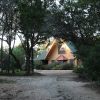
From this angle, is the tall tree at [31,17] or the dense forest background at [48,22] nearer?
the dense forest background at [48,22]

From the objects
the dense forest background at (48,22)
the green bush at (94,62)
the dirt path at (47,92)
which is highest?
the dense forest background at (48,22)

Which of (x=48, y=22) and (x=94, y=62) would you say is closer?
(x=94, y=62)

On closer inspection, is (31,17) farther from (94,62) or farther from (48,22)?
(94,62)

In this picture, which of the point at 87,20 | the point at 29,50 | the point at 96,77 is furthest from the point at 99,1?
the point at 29,50

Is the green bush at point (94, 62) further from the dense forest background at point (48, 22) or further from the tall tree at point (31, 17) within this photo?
the tall tree at point (31, 17)

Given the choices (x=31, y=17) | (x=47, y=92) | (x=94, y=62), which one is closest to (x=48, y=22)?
(x=31, y=17)

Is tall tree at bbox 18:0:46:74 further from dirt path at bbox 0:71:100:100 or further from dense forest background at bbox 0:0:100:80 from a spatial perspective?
dirt path at bbox 0:71:100:100

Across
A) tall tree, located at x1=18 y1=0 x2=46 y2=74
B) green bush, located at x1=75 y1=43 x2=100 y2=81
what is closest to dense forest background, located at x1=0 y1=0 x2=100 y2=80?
tall tree, located at x1=18 y1=0 x2=46 y2=74

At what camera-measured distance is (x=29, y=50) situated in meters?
47.9

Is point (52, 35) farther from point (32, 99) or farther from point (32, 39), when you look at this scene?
point (32, 99)

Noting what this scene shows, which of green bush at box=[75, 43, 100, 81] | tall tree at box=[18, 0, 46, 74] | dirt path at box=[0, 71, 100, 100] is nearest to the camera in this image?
dirt path at box=[0, 71, 100, 100]

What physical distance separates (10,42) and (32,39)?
122 inches

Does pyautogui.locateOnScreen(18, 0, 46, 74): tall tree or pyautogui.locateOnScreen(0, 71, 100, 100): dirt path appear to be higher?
pyautogui.locateOnScreen(18, 0, 46, 74): tall tree

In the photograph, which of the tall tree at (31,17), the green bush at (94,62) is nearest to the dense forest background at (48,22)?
the tall tree at (31,17)
